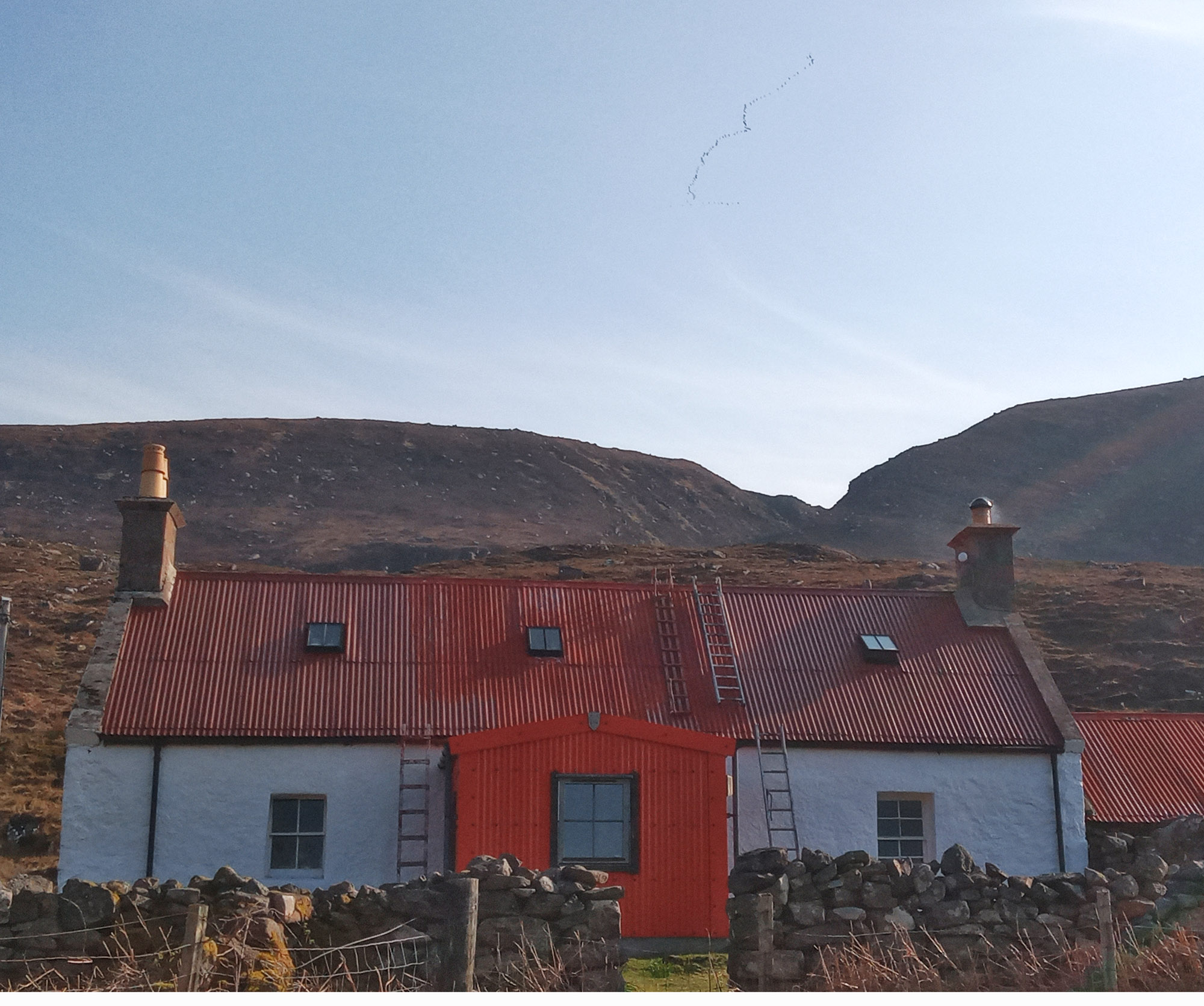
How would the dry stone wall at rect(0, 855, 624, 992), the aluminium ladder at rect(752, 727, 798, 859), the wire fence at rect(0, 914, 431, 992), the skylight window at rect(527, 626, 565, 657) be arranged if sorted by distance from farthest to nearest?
the skylight window at rect(527, 626, 565, 657) < the aluminium ladder at rect(752, 727, 798, 859) < the dry stone wall at rect(0, 855, 624, 992) < the wire fence at rect(0, 914, 431, 992)

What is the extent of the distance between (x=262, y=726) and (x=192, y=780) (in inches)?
48.2

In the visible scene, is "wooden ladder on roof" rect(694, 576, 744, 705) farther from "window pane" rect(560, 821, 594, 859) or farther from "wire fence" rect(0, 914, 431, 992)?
"wire fence" rect(0, 914, 431, 992)

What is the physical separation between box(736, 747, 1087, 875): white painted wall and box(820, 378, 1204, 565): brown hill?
9394 centimetres

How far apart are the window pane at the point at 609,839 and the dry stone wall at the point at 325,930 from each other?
246 inches

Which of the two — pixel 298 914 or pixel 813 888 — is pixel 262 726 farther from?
pixel 813 888

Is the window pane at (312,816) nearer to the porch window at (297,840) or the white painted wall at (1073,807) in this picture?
the porch window at (297,840)

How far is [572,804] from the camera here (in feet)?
62.8

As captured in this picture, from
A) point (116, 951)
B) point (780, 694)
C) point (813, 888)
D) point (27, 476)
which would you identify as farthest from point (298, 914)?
point (27, 476)

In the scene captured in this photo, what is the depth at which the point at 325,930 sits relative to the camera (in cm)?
1227

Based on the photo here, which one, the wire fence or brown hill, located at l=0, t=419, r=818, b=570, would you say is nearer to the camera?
the wire fence

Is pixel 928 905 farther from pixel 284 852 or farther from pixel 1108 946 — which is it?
pixel 284 852

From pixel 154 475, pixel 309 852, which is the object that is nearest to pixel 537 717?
pixel 309 852

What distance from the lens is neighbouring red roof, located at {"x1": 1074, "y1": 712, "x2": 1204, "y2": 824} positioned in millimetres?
22839

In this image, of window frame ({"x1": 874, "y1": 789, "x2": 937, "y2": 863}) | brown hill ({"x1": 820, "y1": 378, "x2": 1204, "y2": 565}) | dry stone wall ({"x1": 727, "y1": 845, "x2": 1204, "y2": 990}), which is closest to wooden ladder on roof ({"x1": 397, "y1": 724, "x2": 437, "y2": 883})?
window frame ({"x1": 874, "y1": 789, "x2": 937, "y2": 863})
